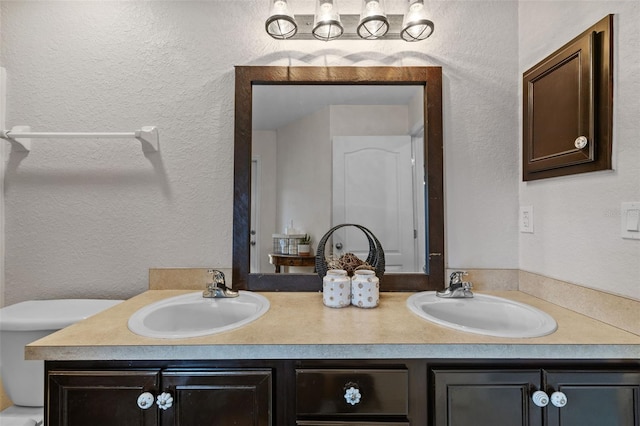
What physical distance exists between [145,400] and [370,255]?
93 centimetres

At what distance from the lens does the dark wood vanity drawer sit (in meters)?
0.82

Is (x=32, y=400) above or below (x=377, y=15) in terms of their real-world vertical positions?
below

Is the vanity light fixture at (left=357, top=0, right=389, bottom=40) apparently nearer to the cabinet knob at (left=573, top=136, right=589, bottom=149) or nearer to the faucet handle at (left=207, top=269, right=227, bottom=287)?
the cabinet knob at (left=573, top=136, right=589, bottom=149)

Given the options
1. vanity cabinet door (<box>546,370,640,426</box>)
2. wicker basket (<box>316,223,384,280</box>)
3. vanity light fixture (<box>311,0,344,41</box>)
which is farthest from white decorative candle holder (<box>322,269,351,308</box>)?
vanity light fixture (<box>311,0,344,41</box>)

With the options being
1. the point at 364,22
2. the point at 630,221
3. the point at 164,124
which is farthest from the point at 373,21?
the point at 630,221

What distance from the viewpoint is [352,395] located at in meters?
0.81

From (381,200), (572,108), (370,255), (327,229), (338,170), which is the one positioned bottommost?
(370,255)

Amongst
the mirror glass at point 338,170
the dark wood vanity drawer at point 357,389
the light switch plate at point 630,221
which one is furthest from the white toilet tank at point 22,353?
the light switch plate at point 630,221

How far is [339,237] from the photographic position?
1365 millimetres

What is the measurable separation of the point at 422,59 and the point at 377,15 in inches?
11.8

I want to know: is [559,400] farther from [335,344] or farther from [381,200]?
[381,200]

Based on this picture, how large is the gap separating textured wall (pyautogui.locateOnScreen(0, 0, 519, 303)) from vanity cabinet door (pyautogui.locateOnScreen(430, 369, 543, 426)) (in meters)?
0.62

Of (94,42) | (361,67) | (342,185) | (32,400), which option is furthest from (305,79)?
(32,400)

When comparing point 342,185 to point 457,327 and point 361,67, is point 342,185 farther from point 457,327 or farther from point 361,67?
point 457,327
